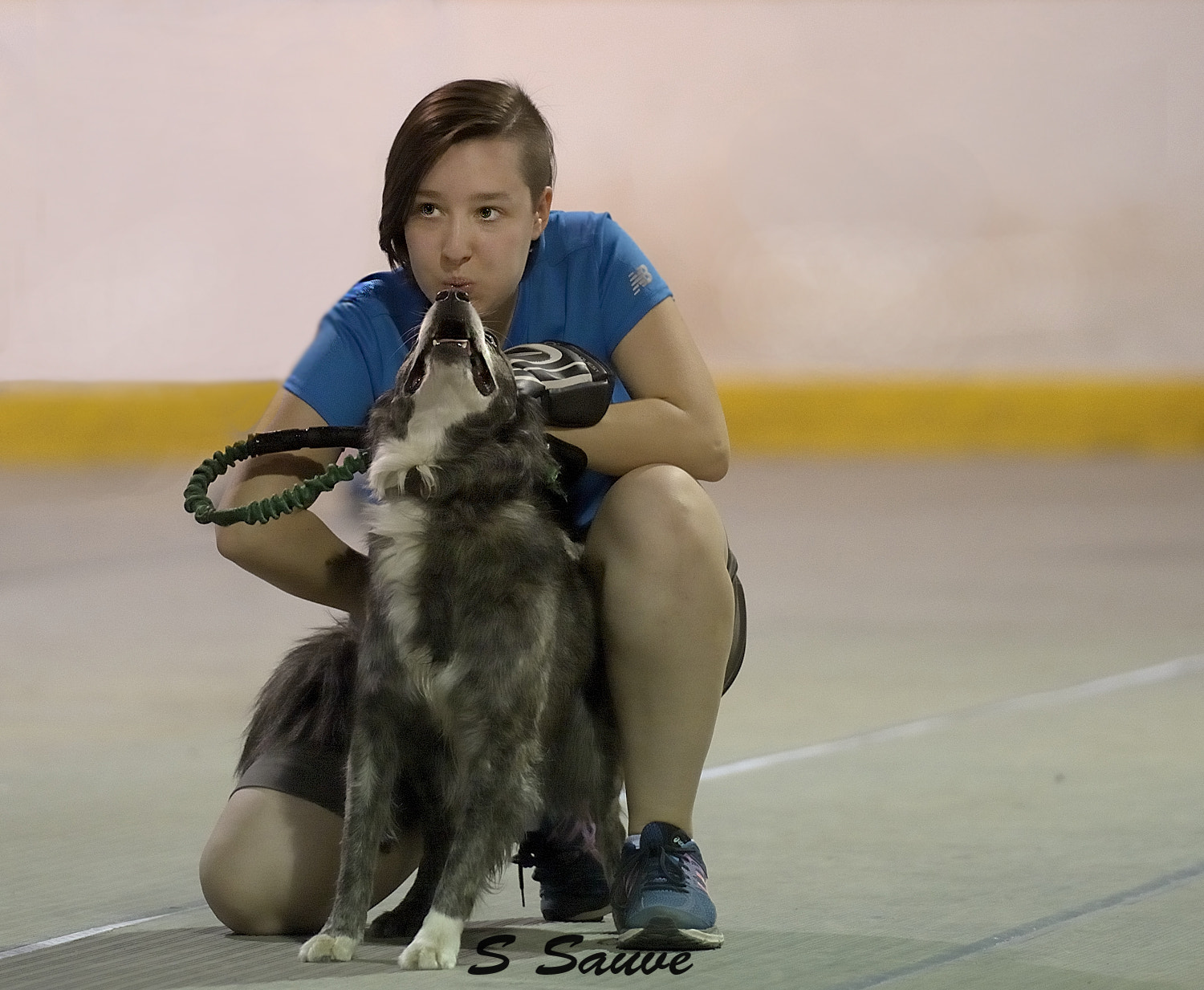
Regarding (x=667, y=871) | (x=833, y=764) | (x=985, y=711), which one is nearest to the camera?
(x=667, y=871)

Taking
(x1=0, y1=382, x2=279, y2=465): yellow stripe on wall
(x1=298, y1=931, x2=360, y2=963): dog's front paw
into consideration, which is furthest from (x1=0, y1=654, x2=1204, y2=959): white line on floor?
(x1=0, y1=382, x2=279, y2=465): yellow stripe on wall

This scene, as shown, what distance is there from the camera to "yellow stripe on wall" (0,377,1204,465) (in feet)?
32.7

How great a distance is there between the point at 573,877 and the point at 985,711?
174cm

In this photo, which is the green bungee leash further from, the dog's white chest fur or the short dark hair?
the short dark hair

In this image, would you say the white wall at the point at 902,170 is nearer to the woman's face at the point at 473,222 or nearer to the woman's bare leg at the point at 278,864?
the woman's face at the point at 473,222

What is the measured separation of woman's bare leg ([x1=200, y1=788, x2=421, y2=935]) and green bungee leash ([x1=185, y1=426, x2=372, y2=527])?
14.8 inches

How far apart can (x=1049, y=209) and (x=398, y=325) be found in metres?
8.90

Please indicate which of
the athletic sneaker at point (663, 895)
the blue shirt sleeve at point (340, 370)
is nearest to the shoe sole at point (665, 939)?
the athletic sneaker at point (663, 895)

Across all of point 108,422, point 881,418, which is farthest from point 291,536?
point 881,418

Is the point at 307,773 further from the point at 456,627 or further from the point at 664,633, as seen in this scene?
the point at 664,633

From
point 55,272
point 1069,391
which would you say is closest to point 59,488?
point 55,272

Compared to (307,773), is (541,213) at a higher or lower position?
higher

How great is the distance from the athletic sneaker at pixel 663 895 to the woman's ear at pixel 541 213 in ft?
2.66

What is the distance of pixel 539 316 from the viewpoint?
8.13 ft
